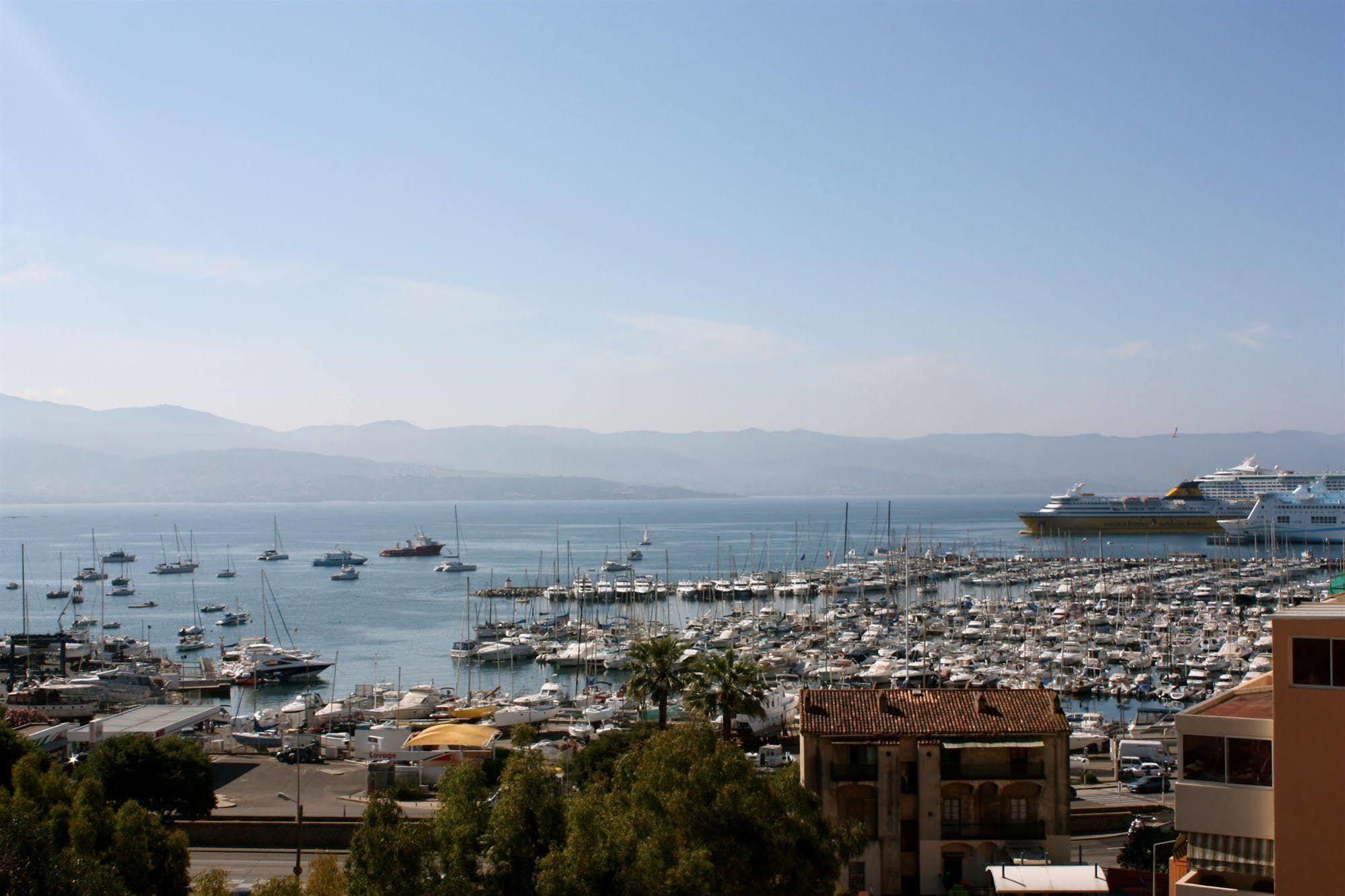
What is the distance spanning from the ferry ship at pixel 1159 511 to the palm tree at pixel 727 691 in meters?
150

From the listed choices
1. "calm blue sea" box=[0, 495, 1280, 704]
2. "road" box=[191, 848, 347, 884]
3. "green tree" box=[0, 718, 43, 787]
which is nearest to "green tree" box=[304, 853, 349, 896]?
"road" box=[191, 848, 347, 884]

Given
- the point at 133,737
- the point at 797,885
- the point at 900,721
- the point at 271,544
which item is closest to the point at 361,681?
the point at 133,737

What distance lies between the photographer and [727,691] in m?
27.6

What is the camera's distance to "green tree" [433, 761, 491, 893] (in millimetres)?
13102

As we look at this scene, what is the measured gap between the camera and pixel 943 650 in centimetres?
6312

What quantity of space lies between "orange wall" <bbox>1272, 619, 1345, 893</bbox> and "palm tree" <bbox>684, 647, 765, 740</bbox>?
18168mm

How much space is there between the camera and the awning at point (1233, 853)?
10.3 meters

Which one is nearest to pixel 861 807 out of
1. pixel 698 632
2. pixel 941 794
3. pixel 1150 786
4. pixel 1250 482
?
pixel 941 794

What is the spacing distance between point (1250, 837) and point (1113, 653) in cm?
5481

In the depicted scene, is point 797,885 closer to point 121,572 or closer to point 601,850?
point 601,850

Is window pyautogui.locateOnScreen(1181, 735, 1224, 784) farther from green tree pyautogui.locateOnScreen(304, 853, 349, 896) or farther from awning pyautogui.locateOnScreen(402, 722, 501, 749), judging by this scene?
awning pyautogui.locateOnScreen(402, 722, 501, 749)

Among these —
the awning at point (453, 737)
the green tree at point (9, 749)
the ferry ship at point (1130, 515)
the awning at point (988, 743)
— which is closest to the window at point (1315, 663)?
the awning at point (988, 743)

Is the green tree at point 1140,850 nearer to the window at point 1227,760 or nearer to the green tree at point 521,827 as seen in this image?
the window at point 1227,760

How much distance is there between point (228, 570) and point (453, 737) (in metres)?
114
